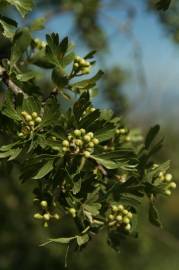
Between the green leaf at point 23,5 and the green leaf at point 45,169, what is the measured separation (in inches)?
12.0

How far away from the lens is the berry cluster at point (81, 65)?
122cm

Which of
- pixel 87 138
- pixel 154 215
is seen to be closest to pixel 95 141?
pixel 87 138

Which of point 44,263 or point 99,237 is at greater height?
point 99,237

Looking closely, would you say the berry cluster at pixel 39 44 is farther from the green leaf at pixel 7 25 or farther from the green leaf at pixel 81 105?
the green leaf at pixel 81 105

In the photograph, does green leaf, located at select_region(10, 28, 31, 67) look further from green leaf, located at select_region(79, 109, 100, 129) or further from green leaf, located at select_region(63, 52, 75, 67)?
green leaf, located at select_region(79, 109, 100, 129)

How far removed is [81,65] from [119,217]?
1.12 feet

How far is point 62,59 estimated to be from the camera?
1180mm

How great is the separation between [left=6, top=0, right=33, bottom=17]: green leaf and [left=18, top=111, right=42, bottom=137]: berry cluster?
0.67ft

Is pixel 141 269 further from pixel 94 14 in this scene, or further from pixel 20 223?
pixel 94 14

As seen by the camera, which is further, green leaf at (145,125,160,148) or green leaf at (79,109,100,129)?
green leaf at (145,125,160,148)

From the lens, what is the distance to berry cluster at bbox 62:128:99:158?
1.06 meters

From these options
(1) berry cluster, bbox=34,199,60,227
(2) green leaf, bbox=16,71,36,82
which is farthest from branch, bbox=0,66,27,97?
(1) berry cluster, bbox=34,199,60,227

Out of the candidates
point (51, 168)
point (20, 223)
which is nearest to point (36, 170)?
point (51, 168)

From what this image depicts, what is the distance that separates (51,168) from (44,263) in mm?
2656
